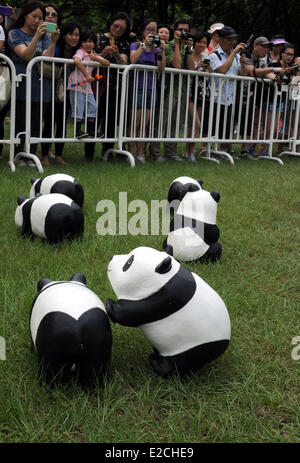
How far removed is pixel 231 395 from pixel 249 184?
4.69 meters

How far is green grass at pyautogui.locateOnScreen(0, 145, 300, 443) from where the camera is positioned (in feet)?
6.18

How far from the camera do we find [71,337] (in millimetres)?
1977

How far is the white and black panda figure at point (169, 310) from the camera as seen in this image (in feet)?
6.75

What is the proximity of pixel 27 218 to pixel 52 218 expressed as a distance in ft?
0.91

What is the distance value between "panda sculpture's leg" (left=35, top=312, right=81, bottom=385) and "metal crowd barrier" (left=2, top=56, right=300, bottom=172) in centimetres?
454

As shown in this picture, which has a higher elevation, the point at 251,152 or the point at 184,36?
the point at 184,36

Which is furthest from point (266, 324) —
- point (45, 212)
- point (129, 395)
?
point (45, 212)

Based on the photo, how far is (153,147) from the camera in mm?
8320

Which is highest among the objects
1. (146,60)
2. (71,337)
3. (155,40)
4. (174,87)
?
(155,40)

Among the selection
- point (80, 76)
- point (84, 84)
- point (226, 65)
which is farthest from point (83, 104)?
point (226, 65)

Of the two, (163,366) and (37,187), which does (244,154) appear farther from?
(163,366)

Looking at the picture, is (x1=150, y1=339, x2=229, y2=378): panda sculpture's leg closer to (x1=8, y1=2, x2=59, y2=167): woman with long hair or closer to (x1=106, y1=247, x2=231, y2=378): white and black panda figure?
(x1=106, y1=247, x2=231, y2=378): white and black panda figure

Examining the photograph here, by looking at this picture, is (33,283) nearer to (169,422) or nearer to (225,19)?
(169,422)

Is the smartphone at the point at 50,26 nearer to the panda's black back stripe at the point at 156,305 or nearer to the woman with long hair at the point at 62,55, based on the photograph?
the woman with long hair at the point at 62,55
